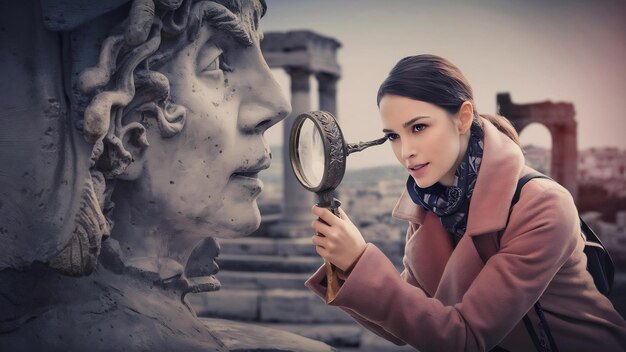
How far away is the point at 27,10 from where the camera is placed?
6.40 feet

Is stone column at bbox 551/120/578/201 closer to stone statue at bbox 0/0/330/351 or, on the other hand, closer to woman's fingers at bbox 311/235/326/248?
stone statue at bbox 0/0/330/351

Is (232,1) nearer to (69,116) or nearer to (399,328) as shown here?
(69,116)

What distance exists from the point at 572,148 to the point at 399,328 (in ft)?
31.4

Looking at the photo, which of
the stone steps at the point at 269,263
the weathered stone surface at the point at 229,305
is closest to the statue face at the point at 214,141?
the weathered stone surface at the point at 229,305

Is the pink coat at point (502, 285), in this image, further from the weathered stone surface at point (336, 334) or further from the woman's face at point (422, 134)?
the weathered stone surface at point (336, 334)

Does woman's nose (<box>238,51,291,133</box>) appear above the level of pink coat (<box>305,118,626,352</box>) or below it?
above

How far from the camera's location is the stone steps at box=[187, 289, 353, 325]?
6.86m

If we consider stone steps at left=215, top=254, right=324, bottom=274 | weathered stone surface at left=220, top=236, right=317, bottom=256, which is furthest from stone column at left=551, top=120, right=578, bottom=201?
stone steps at left=215, top=254, right=324, bottom=274

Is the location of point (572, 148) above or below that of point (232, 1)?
below

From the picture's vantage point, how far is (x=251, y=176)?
2.19m

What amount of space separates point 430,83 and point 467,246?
0.44 metres

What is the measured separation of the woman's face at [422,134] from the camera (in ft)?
→ 6.06

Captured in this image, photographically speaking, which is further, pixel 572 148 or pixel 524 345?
pixel 572 148

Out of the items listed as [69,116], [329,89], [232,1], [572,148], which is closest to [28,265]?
[69,116]
